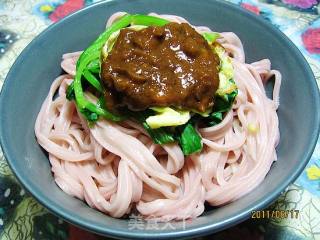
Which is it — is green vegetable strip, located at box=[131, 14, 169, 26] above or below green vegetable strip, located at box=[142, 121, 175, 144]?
above

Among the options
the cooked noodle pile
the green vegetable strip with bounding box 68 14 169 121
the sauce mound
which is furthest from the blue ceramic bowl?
the sauce mound

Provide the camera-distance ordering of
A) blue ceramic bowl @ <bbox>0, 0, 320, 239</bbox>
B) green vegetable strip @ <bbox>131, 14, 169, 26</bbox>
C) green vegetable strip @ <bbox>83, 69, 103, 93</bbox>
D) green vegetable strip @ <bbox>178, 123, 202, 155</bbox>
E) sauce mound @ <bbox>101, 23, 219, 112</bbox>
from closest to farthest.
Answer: blue ceramic bowl @ <bbox>0, 0, 320, 239</bbox> < sauce mound @ <bbox>101, 23, 219, 112</bbox> < green vegetable strip @ <bbox>178, 123, 202, 155</bbox> < green vegetable strip @ <bbox>83, 69, 103, 93</bbox> < green vegetable strip @ <bbox>131, 14, 169, 26</bbox>

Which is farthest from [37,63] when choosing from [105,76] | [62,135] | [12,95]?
[105,76]

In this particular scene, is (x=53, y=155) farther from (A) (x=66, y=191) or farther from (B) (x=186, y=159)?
(B) (x=186, y=159)

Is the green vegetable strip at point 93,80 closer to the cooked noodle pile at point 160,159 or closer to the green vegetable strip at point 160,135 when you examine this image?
the cooked noodle pile at point 160,159

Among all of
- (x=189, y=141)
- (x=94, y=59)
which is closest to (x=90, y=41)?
(x=94, y=59)

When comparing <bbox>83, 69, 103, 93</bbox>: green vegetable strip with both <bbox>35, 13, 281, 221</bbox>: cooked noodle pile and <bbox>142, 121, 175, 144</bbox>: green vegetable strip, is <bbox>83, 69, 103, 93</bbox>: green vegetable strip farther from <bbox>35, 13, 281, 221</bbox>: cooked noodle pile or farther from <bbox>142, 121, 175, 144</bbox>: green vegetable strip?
<bbox>142, 121, 175, 144</bbox>: green vegetable strip
